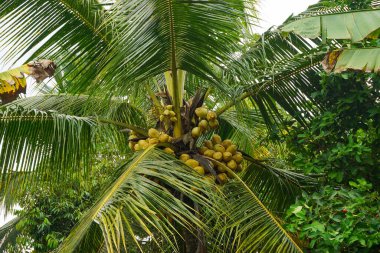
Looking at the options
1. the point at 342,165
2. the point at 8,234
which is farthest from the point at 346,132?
the point at 8,234

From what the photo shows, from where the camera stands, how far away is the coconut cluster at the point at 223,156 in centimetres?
466

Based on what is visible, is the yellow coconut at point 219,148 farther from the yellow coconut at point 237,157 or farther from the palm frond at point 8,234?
the palm frond at point 8,234

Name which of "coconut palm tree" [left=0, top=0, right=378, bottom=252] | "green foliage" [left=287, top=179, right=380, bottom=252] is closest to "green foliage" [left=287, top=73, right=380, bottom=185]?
"green foliage" [left=287, top=179, right=380, bottom=252]

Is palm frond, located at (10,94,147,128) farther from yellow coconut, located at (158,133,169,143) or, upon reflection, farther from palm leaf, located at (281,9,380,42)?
palm leaf, located at (281,9,380,42)

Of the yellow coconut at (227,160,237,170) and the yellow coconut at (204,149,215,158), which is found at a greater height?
the yellow coconut at (204,149,215,158)

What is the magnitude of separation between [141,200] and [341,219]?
51.3 inches

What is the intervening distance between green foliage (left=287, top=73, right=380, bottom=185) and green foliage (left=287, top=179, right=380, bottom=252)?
259mm

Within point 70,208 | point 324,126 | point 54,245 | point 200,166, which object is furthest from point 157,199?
point 70,208

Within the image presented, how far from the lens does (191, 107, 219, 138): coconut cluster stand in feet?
15.4

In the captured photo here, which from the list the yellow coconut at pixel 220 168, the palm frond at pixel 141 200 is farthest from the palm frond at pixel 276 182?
the palm frond at pixel 141 200

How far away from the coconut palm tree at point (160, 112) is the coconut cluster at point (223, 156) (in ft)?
0.04

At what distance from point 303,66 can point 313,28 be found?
185 centimetres

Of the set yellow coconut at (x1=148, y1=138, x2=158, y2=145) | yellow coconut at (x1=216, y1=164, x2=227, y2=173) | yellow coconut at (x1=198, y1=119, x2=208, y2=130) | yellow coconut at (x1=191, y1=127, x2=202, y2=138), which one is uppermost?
yellow coconut at (x1=198, y1=119, x2=208, y2=130)

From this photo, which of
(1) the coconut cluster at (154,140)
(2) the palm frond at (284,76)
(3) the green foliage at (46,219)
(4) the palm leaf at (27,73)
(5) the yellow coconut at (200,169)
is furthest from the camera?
(3) the green foliage at (46,219)
